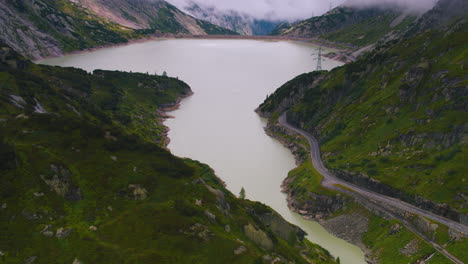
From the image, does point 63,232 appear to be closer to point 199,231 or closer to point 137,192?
point 137,192

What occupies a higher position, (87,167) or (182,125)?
(87,167)

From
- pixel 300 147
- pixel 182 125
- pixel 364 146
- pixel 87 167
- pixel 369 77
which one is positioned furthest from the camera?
pixel 182 125

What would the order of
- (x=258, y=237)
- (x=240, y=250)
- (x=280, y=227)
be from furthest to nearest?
(x=280, y=227) → (x=258, y=237) → (x=240, y=250)

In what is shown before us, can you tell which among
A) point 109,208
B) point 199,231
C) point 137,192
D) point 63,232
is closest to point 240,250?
point 199,231

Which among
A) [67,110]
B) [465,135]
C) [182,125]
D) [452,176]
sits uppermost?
[465,135]

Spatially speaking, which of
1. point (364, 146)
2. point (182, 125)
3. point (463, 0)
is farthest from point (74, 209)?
point (463, 0)

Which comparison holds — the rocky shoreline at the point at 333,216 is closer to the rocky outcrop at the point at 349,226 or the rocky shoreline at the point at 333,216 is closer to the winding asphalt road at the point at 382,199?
the rocky outcrop at the point at 349,226

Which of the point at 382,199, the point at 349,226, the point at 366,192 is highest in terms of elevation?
the point at 382,199

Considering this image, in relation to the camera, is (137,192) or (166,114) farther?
(166,114)

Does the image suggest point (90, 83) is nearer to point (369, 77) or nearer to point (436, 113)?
point (369, 77)
